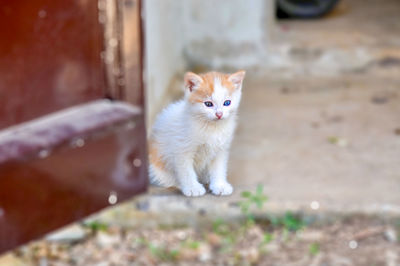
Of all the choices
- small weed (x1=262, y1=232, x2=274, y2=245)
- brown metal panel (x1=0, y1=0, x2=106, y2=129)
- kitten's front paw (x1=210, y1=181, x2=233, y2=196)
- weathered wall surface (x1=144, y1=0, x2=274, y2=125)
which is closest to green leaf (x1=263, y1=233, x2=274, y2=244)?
small weed (x1=262, y1=232, x2=274, y2=245)

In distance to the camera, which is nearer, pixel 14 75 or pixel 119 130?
pixel 14 75

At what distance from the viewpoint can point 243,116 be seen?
4227 mm

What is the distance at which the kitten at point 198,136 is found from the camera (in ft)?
2.97

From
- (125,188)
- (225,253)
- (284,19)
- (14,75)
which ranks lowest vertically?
(225,253)

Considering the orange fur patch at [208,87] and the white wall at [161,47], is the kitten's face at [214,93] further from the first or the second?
the white wall at [161,47]

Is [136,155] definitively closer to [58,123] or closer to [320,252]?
[58,123]

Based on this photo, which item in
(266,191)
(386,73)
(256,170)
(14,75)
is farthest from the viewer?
(386,73)

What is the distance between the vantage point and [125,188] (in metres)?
0.87

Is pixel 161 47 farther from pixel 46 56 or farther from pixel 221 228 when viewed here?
pixel 46 56

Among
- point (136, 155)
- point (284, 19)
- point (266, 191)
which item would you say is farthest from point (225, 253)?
point (284, 19)

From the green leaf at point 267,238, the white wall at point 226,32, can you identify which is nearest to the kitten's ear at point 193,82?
the green leaf at point 267,238

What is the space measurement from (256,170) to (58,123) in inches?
110

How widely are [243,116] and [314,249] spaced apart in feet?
4.18

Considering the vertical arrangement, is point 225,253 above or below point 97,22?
below
